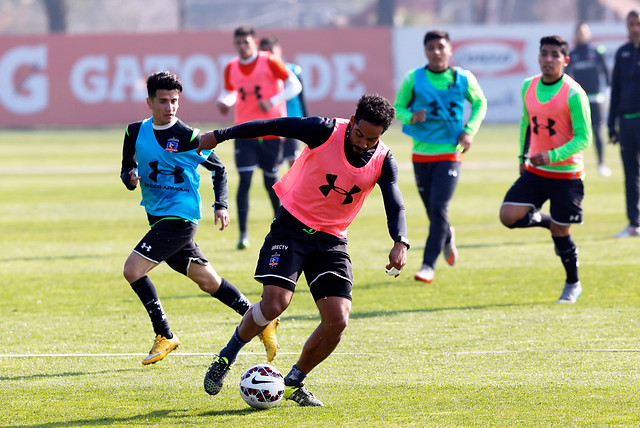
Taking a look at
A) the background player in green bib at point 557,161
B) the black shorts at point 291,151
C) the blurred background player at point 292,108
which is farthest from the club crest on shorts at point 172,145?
the black shorts at point 291,151

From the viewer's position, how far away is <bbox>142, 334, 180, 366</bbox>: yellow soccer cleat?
22.4 feet

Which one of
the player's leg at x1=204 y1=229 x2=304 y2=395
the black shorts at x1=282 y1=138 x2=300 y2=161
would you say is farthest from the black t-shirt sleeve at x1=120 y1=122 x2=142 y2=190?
the black shorts at x1=282 y1=138 x2=300 y2=161

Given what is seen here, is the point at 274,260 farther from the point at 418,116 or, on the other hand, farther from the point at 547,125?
the point at 418,116

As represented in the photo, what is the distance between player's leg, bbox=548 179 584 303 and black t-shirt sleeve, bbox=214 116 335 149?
3.71m

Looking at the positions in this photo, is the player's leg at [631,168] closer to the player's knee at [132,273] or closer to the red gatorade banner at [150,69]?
the player's knee at [132,273]

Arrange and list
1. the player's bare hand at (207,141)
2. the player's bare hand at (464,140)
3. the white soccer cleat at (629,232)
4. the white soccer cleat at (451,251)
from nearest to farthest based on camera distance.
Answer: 1. the player's bare hand at (207,141)
2. the player's bare hand at (464,140)
3. the white soccer cleat at (451,251)
4. the white soccer cleat at (629,232)

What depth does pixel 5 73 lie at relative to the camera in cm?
3416

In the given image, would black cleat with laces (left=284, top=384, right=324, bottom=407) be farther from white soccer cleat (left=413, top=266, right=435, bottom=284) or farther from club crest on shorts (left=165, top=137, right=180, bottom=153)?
white soccer cleat (left=413, top=266, right=435, bottom=284)

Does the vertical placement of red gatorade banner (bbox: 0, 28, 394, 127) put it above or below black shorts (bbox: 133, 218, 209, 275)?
below

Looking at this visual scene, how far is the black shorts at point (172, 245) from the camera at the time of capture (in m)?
6.94

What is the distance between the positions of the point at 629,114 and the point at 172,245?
737cm

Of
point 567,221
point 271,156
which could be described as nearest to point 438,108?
point 567,221

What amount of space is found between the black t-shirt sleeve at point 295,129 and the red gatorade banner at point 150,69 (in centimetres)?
2817

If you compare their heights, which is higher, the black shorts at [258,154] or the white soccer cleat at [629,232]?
the black shorts at [258,154]
